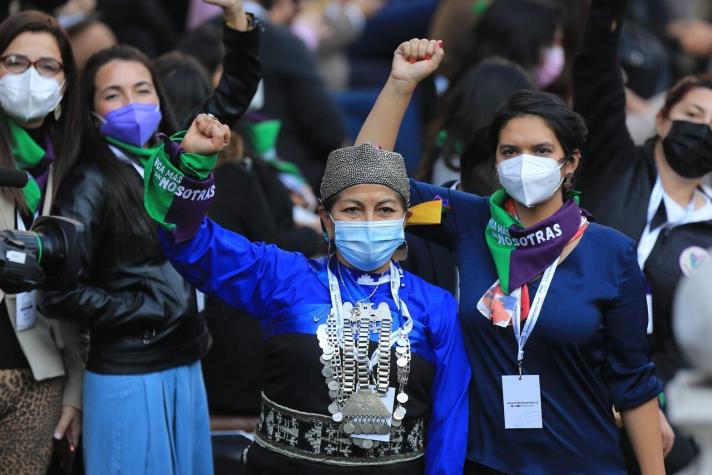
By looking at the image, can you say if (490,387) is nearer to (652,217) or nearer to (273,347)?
(273,347)

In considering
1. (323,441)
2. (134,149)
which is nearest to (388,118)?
(134,149)

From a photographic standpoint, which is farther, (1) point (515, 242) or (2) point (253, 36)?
(2) point (253, 36)

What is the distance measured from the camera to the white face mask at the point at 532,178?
3920 millimetres

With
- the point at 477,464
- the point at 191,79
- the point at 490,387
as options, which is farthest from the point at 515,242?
the point at 191,79

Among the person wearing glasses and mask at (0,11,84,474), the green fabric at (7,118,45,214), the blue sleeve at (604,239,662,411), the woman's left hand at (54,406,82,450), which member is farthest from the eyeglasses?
the blue sleeve at (604,239,662,411)

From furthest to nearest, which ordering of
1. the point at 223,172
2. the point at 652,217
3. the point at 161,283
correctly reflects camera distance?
the point at 223,172
the point at 652,217
the point at 161,283

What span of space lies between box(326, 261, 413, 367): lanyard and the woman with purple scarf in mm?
228

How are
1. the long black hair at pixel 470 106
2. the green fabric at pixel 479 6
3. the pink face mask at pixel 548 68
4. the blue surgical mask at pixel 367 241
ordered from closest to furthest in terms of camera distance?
the blue surgical mask at pixel 367 241, the long black hair at pixel 470 106, the pink face mask at pixel 548 68, the green fabric at pixel 479 6

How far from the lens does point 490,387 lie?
12.8ft

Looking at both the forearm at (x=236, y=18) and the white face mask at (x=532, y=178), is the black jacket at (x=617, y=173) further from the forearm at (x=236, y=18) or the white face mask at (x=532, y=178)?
the forearm at (x=236, y=18)

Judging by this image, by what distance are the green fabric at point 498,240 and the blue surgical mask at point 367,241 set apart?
35cm

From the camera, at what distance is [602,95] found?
4676 mm

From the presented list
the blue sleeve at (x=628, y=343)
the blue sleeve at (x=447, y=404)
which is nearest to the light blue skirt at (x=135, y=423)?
the blue sleeve at (x=447, y=404)

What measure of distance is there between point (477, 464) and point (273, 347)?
2.50 ft
